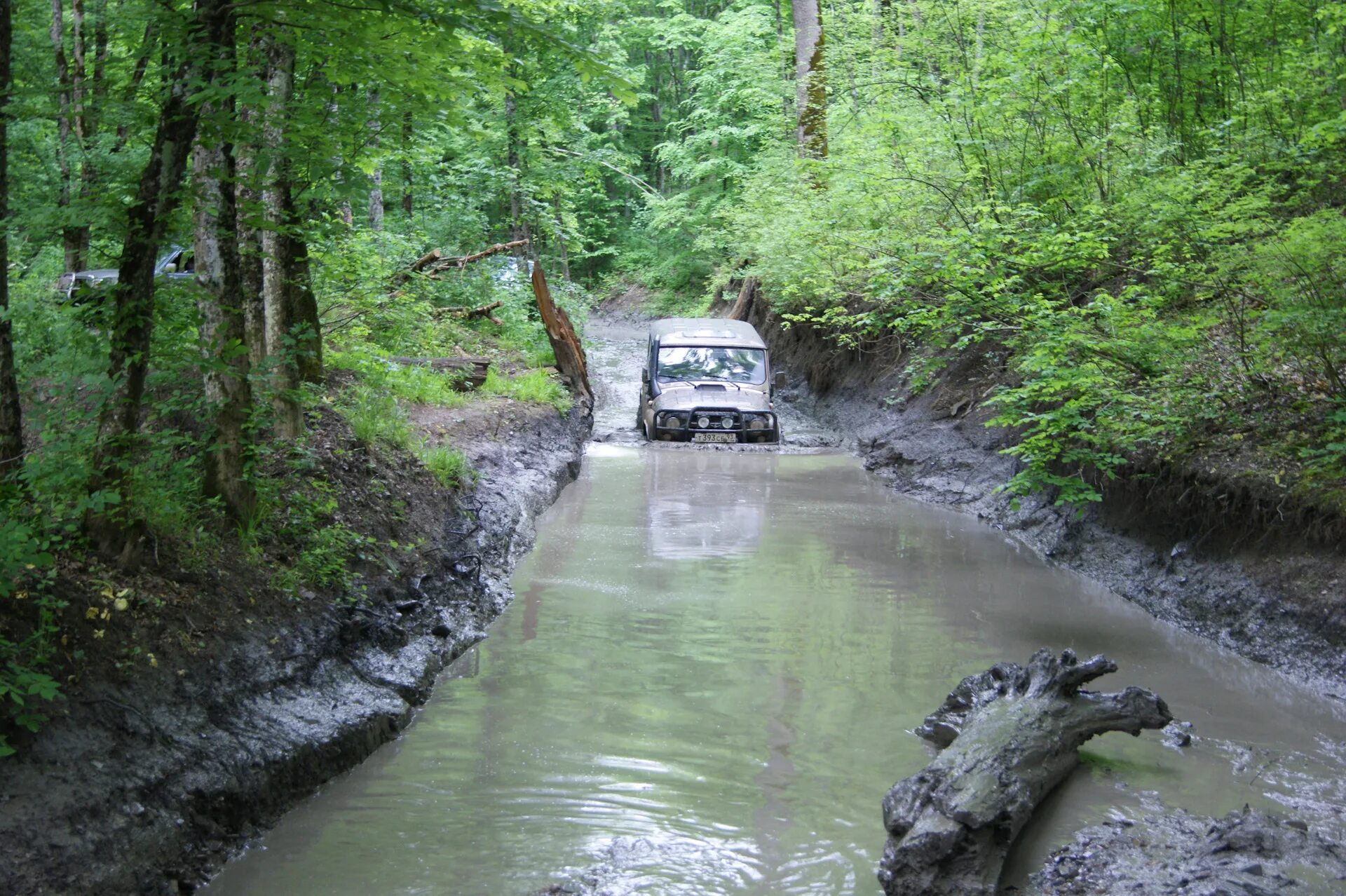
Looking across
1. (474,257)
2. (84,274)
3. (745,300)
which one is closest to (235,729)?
(84,274)

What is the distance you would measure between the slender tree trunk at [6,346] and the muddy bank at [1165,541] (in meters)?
7.64

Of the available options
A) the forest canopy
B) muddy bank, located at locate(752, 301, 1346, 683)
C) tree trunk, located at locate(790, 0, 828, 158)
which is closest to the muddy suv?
the forest canopy

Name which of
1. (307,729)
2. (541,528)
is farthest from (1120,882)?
(541,528)

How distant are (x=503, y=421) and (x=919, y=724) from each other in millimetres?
8624

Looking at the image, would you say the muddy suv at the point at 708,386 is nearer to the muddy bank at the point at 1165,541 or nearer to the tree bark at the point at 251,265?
the muddy bank at the point at 1165,541

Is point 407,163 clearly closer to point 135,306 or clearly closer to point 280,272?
point 280,272

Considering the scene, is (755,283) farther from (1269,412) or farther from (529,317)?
(1269,412)

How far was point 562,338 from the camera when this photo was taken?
19.0 meters

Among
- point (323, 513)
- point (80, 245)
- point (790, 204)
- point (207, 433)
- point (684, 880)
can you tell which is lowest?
point (684, 880)

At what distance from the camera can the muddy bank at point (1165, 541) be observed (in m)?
7.81

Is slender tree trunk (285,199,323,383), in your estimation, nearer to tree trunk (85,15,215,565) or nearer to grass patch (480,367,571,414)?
tree trunk (85,15,215,565)

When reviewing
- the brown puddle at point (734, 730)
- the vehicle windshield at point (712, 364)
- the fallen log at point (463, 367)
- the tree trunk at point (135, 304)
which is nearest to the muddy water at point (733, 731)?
the brown puddle at point (734, 730)

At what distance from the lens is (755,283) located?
2827 cm

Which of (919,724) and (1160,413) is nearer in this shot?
(919,724)
